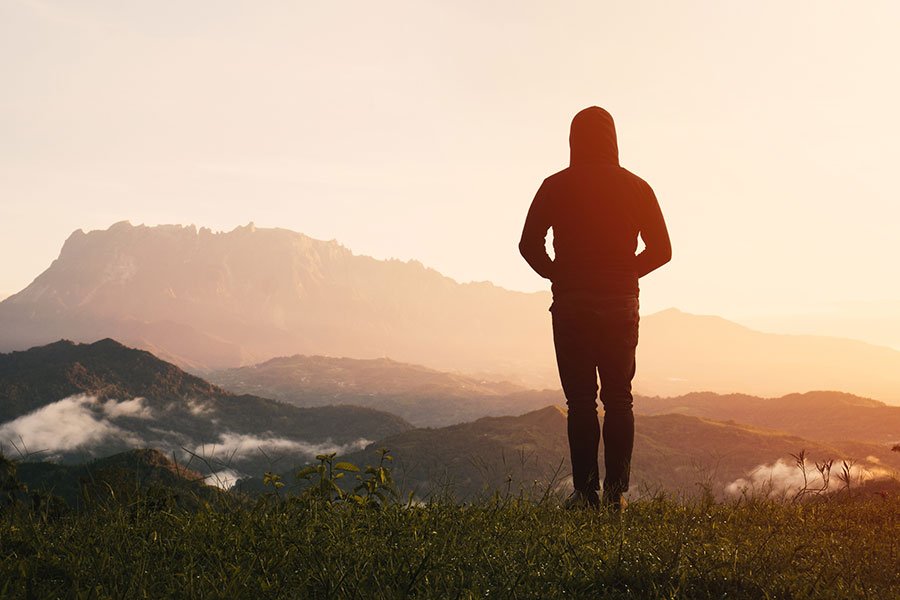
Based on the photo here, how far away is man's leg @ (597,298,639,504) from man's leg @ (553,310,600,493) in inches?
4.4

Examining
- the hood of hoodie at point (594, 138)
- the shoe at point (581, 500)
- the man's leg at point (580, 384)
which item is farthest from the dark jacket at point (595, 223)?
the shoe at point (581, 500)

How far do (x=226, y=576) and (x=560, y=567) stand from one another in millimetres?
1592

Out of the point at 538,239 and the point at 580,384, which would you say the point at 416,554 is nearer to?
the point at 580,384

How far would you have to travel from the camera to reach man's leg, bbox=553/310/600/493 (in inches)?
242

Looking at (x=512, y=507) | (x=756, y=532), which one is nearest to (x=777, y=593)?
(x=756, y=532)

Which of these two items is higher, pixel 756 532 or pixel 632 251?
pixel 632 251

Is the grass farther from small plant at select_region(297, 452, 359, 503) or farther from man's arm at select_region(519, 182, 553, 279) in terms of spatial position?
man's arm at select_region(519, 182, 553, 279)

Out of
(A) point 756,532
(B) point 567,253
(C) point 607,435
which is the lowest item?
(A) point 756,532

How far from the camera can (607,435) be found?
6246 millimetres

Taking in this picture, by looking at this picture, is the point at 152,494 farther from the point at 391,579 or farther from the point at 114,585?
the point at 391,579

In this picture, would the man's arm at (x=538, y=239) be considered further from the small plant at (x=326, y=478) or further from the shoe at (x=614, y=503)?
the small plant at (x=326, y=478)

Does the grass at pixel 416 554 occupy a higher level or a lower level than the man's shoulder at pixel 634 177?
lower

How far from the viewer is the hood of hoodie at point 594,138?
672 cm

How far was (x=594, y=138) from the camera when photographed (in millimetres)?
6730
